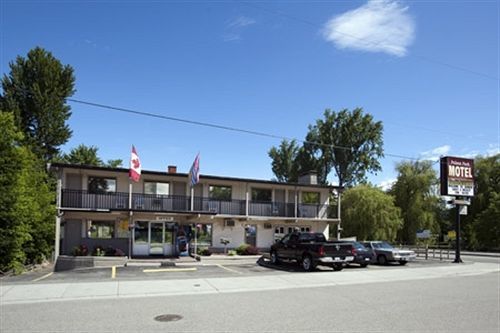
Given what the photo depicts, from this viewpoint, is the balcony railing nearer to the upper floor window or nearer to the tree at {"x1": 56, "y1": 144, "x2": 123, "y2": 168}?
the upper floor window

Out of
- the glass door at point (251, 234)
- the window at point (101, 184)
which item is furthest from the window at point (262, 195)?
the window at point (101, 184)

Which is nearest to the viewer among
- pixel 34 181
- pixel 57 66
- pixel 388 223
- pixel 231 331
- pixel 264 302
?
pixel 231 331

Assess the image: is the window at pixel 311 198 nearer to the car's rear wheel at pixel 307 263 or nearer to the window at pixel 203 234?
the window at pixel 203 234

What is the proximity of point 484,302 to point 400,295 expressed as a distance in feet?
7.15

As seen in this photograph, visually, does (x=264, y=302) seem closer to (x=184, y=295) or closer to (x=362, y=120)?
A: (x=184, y=295)

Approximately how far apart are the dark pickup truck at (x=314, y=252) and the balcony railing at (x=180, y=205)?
7.00 m

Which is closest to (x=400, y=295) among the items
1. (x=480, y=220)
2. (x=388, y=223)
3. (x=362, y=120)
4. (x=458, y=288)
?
(x=458, y=288)

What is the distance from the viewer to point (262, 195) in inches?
1287

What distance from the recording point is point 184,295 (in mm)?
13062

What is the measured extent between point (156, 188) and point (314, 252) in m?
12.5

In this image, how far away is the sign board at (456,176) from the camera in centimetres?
2855

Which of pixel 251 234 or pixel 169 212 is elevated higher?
pixel 169 212

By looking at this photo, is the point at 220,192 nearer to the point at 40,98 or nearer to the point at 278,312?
the point at 40,98

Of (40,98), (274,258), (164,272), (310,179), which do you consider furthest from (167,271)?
(40,98)
